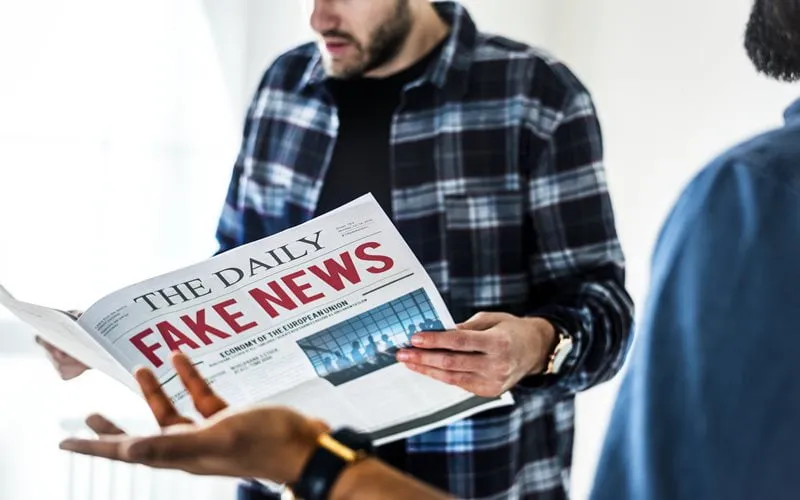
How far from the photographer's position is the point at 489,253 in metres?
1.16

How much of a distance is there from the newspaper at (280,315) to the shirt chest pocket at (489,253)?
306 mm

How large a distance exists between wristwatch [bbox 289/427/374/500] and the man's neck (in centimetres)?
82

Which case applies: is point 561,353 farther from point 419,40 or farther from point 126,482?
point 126,482

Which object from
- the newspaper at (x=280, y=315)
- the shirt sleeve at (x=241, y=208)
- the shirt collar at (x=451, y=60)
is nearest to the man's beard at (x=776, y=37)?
the newspaper at (x=280, y=315)

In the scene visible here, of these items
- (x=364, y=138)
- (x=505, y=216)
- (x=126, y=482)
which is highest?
(x=364, y=138)

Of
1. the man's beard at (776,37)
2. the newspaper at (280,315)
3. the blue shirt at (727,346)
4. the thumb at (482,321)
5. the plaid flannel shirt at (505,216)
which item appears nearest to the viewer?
the blue shirt at (727,346)

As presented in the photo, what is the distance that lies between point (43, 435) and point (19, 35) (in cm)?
64

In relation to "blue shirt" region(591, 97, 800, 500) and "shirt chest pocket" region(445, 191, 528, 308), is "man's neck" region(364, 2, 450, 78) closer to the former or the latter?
"shirt chest pocket" region(445, 191, 528, 308)

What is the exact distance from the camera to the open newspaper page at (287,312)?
0.79 metres

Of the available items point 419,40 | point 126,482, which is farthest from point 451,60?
point 126,482

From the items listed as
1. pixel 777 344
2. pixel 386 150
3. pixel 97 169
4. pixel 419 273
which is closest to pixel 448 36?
pixel 386 150

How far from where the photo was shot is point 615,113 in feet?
6.19

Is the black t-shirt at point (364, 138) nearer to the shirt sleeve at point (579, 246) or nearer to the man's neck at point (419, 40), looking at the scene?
the man's neck at point (419, 40)

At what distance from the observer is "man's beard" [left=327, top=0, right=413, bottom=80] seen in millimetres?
1215
